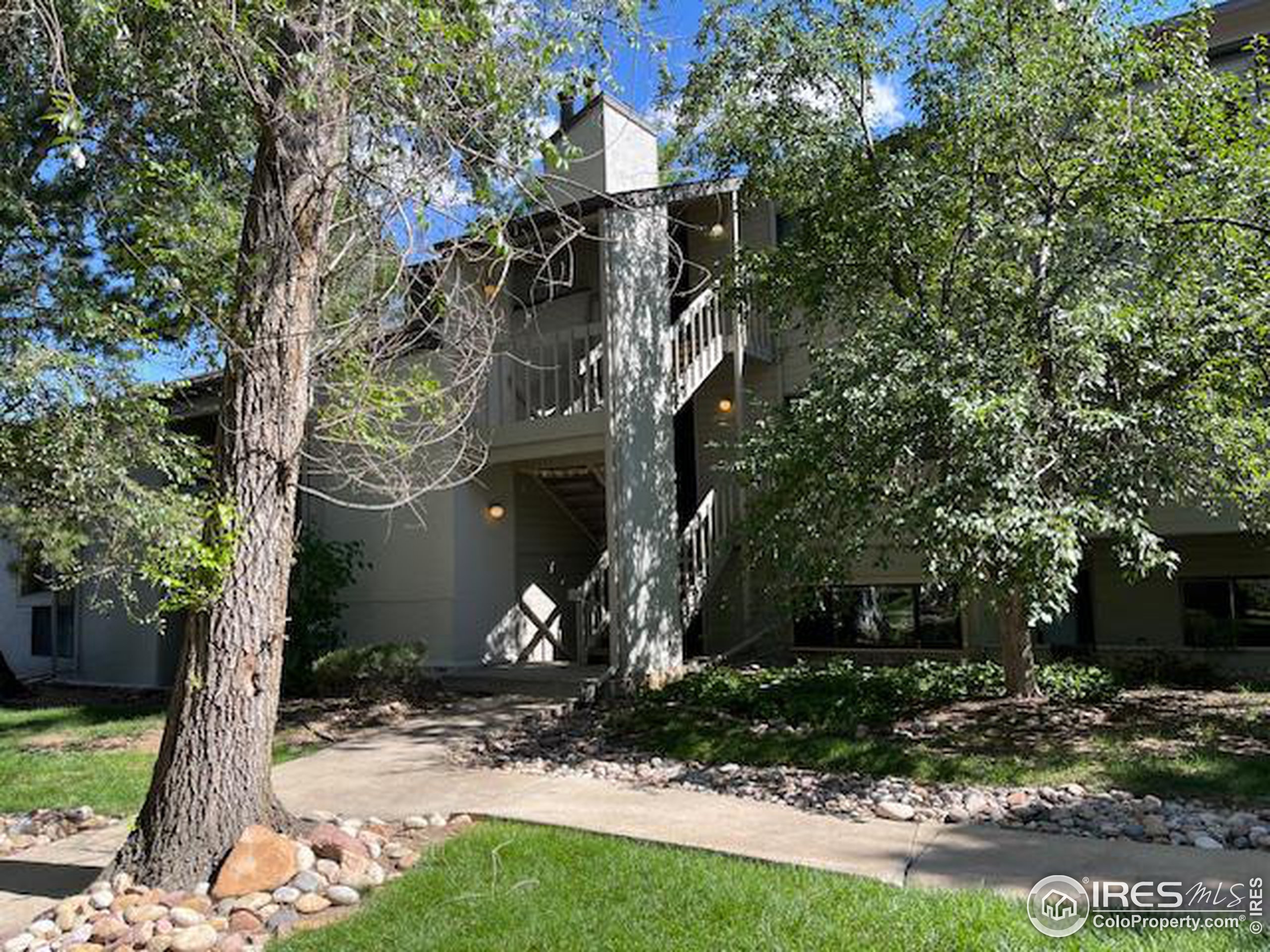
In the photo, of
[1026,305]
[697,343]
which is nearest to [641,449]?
[697,343]

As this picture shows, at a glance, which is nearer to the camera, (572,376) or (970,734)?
(970,734)

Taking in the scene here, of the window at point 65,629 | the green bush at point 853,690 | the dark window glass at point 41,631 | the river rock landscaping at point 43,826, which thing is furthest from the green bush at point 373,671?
the dark window glass at point 41,631

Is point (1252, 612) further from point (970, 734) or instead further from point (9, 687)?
point (9, 687)

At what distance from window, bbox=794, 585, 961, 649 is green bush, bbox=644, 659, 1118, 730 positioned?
2.36m

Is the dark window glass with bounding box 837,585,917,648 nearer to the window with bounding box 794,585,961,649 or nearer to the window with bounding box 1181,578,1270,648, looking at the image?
the window with bounding box 794,585,961,649

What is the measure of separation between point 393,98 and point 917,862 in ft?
17.9

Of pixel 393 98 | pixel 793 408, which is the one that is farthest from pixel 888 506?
pixel 393 98

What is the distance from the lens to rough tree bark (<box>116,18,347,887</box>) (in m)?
5.20

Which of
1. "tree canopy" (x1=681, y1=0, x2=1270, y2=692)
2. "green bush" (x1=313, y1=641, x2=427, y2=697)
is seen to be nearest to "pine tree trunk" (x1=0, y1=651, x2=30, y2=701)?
"green bush" (x1=313, y1=641, x2=427, y2=697)

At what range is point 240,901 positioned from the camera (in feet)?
15.9

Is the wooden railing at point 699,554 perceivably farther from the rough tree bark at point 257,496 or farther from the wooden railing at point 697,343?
the rough tree bark at point 257,496

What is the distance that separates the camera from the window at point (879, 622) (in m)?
13.0

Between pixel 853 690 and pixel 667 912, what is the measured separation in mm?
5486

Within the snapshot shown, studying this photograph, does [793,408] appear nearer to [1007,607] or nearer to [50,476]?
[1007,607]
